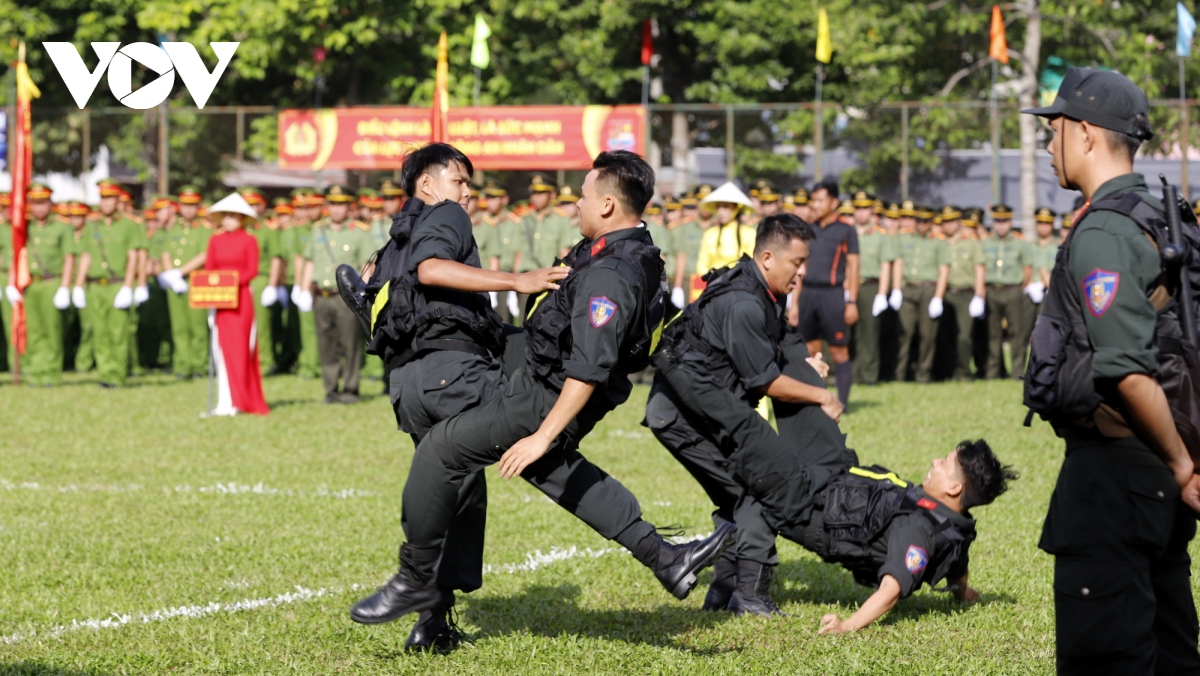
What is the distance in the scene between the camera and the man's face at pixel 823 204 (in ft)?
44.2

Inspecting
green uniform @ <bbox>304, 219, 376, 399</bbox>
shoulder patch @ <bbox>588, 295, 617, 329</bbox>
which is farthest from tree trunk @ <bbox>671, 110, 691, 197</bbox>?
shoulder patch @ <bbox>588, 295, 617, 329</bbox>

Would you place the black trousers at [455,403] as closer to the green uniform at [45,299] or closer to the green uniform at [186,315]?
the green uniform at [45,299]

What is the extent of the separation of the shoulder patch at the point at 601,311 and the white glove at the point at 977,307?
1368cm

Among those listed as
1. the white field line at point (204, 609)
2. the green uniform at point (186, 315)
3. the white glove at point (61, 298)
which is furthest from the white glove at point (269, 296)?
the white field line at point (204, 609)

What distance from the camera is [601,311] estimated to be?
498cm

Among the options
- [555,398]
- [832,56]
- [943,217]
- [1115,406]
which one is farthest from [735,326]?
[832,56]

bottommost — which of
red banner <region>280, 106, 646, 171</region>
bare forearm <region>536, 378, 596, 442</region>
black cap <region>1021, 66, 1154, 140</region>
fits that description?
bare forearm <region>536, 378, 596, 442</region>

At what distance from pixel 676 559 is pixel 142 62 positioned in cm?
255

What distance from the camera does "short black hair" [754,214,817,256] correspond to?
6648 mm

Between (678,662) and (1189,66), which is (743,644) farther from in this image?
(1189,66)

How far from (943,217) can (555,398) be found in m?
14.5

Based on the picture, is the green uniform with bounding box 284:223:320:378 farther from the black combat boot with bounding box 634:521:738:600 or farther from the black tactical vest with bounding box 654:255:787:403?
the black combat boot with bounding box 634:521:738:600

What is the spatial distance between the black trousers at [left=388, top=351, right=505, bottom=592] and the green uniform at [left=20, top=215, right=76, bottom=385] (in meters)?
12.7

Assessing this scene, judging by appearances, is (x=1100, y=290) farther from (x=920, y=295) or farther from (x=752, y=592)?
(x=920, y=295)
